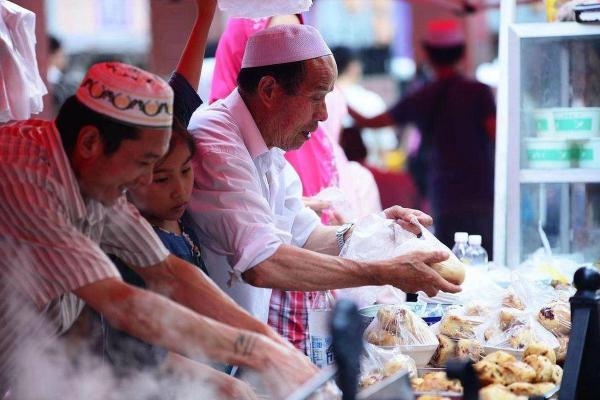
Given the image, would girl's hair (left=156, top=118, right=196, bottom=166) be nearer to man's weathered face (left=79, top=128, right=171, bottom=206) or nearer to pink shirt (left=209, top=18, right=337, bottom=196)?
man's weathered face (left=79, top=128, right=171, bottom=206)

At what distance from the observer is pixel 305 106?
2.82 metres

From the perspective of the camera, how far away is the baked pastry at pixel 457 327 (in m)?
2.73

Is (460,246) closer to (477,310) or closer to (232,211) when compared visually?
(477,310)

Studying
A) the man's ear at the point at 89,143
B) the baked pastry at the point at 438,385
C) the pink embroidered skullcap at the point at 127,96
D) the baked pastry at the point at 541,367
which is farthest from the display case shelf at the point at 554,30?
the man's ear at the point at 89,143

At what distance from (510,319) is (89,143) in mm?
1374

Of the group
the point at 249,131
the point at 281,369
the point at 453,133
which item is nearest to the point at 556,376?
the point at 281,369

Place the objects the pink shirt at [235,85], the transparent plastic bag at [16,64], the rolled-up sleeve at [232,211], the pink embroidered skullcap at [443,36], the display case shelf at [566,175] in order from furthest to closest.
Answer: the pink embroidered skullcap at [443,36]
the display case shelf at [566,175]
the pink shirt at [235,85]
the transparent plastic bag at [16,64]
the rolled-up sleeve at [232,211]

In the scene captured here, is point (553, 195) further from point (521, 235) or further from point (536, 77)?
point (536, 77)

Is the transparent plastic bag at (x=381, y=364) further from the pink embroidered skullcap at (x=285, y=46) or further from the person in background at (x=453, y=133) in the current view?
the person in background at (x=453, y=133)

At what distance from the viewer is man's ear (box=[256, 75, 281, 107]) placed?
2.82m

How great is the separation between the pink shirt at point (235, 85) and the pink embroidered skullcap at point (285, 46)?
0.79 metres

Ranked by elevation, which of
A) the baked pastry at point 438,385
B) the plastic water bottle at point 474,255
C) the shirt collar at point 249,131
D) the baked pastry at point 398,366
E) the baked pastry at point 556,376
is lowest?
the plastic water bottle at point 474,255

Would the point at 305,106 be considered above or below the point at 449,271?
above

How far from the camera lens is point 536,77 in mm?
4363
